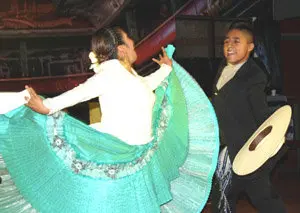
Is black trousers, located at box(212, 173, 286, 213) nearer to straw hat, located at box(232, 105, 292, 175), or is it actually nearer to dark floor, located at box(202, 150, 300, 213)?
straw hat, located at box(232, 105, 292, 175)

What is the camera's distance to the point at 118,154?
2.00m

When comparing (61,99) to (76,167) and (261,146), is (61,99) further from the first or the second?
(261,146)

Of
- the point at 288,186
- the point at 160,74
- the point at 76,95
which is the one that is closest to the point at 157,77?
the point at 160,74

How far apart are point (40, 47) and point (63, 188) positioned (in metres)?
11.8

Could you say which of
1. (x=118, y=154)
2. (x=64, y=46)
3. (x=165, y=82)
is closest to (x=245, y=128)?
(x=165, y=82)

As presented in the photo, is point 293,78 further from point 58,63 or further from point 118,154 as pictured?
point 58,63

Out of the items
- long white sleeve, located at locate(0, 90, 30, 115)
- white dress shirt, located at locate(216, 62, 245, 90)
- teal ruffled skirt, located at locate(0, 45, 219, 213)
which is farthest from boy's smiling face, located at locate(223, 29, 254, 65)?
long white sleeve, located at locate(0, 90, 30, 115)

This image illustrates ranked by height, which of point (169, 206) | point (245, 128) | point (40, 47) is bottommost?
point (169, 206)

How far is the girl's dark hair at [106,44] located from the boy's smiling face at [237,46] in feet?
2.23

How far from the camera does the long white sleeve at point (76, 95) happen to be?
1.84m

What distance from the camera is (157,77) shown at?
7.82 feet

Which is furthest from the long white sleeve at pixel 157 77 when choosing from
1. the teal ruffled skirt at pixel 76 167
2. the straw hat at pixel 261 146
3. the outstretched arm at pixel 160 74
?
the straw hat at pixel 261 146

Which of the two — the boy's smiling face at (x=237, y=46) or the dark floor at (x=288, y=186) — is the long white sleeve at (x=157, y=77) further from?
the dark floor at (x=288, y=186)

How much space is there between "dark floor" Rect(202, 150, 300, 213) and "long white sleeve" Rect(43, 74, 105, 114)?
7.56 feet
